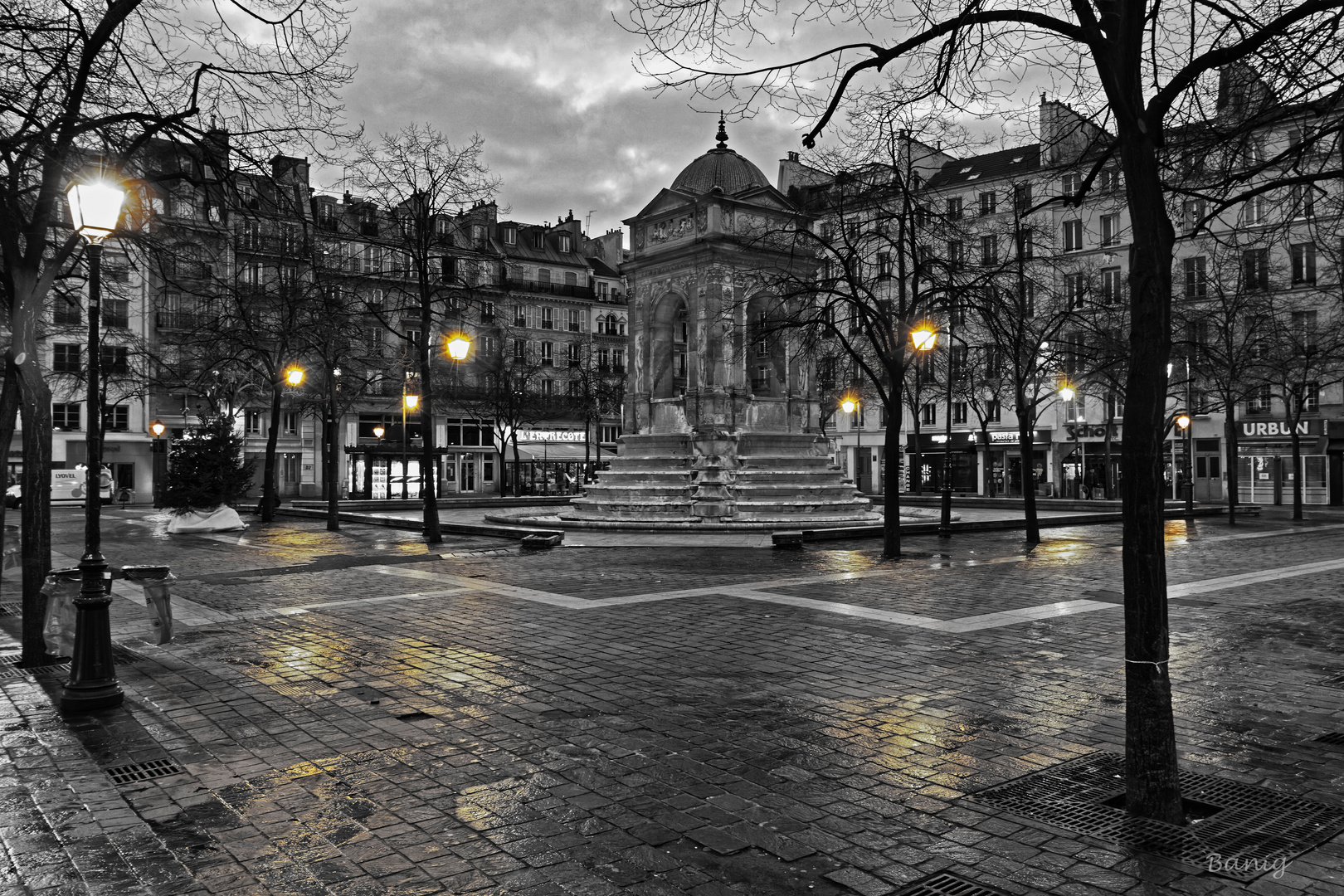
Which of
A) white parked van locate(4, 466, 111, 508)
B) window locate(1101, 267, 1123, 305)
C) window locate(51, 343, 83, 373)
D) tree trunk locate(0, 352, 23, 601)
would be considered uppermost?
window locate(1101, 267, 1123, 305)

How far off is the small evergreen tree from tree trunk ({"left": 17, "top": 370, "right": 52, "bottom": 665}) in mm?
19602

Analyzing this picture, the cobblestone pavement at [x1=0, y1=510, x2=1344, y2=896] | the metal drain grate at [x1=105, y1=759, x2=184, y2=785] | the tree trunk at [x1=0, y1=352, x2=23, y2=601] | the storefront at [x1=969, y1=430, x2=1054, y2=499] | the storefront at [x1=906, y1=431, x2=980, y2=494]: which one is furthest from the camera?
the storefront at [x1=906, y1=431, x2=980, y2=494]

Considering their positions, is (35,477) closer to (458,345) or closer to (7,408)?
(7,408)

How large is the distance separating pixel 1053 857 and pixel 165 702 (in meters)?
6.14

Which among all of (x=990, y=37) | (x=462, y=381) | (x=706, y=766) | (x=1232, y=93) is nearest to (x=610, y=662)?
(x=706, y=766)

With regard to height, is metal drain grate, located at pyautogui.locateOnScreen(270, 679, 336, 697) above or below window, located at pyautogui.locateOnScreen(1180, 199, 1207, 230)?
below

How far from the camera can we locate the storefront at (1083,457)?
5438 centimetres

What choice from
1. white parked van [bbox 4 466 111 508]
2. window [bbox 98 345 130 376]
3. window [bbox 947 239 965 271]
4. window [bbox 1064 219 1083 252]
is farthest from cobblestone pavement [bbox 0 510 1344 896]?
window [bbox 1064 219 1083 252]

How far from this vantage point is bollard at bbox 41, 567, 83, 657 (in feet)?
28.6

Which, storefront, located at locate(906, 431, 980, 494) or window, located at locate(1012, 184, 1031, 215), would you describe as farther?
storefront, located at locate(906, 431, 980, 494)

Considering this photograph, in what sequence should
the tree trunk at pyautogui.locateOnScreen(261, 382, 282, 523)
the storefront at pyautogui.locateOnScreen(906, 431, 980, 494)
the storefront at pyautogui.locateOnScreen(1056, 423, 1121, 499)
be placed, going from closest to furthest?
the tree trunk at pyautogui.locateOnScreen(261, 382, 282, 523) < the storefront at pyautogui.locateOnScreen(1056, 423, 1121, 499) < the storefront at pyautogui.locateOnScreen(906, 431, 980, 494)

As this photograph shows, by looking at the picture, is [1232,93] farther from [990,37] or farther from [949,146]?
[949,146]

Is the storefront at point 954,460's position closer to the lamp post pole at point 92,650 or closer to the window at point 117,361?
the window at point 117,361

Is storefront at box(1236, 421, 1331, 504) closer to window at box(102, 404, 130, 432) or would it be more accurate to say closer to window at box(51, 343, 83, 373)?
window at box(51, 343, 83, 373)
